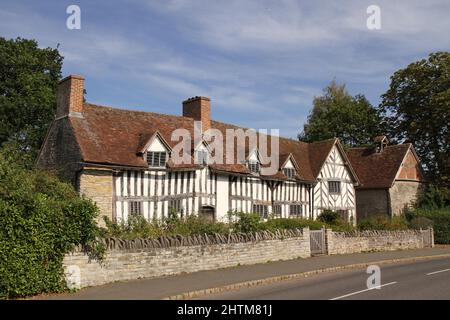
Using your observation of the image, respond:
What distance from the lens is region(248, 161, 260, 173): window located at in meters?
27.4

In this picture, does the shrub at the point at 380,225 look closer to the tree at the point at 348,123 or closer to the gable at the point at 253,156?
the gable at the point at 253,156

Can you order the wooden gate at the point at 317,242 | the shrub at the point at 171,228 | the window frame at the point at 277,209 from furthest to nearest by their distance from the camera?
the window frame at the point at 277,209 → the wooden gate at the point at 317,242 → the shrub at the point at 171,228

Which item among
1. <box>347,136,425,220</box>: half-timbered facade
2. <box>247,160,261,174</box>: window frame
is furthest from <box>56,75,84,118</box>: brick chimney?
<box>347,136,425,220</box>: half-timbered facade

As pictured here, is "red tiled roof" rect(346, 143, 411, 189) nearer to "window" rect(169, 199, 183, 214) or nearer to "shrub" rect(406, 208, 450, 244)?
"shrub" rect(406, 208, 450, 244)

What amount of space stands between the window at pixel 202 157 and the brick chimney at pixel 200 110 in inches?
109

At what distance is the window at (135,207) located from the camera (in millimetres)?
21547

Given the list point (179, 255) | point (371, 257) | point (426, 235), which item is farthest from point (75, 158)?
point (426, 235)

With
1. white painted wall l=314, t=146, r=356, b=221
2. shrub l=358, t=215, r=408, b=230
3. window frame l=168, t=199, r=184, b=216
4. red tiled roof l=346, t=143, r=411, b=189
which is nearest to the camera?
window frame l=168, t=199, r=184, b=216

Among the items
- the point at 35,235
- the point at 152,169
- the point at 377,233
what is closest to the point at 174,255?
the point at 35,235

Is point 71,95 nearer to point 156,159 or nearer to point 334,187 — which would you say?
point 156,159

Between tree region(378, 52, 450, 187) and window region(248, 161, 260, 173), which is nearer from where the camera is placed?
window region(248, 161, 260, 173)

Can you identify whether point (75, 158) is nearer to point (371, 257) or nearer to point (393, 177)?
point (371, 257)

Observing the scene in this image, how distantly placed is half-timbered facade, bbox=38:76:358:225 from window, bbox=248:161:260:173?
2.2 inches

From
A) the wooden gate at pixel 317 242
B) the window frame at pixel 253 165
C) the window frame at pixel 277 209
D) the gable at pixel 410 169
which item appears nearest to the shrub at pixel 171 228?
the wooden gate at pixel 317 242
